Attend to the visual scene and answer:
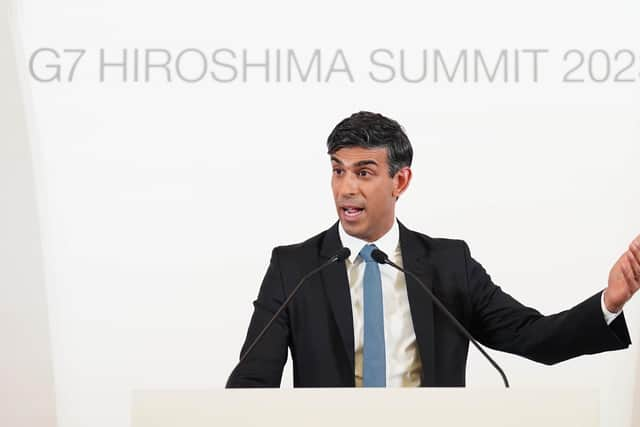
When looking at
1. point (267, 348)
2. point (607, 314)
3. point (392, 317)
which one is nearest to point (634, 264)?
point (607, 314)

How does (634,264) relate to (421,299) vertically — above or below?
above

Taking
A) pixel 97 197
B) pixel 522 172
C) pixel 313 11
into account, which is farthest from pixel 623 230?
pixel 97 197

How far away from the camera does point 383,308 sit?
2697 millimetres

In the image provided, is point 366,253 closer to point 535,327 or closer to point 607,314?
point 535,327

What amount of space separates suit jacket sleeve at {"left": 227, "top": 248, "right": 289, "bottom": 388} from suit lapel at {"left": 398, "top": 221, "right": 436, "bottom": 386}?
0.38m

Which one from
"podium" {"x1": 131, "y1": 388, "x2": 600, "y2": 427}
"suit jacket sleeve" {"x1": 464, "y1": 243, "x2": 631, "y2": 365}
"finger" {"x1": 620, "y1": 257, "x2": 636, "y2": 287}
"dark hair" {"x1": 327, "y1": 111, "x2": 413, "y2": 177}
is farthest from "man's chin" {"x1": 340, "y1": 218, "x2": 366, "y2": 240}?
"podium" {"x1": 131, "y1": 388, "x2": 600, "y2": 427}

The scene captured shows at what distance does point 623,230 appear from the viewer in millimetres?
3098

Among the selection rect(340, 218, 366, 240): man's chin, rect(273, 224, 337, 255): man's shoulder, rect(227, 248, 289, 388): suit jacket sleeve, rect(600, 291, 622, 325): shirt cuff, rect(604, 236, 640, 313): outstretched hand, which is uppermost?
rect(340, 218, 366, 240): man's chin

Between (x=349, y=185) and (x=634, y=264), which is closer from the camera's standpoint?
(x=634, y=264)

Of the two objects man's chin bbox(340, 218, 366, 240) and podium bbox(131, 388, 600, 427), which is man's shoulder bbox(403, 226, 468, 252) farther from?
podium bbox(131, 388, 600, 427)

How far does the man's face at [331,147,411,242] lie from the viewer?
9.32ft

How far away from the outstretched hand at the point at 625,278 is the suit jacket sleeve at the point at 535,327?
58 millimetres

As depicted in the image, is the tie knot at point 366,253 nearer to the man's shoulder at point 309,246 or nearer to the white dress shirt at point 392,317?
the white dress shirt at point 392,317

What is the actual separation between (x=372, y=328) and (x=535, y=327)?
46cm
